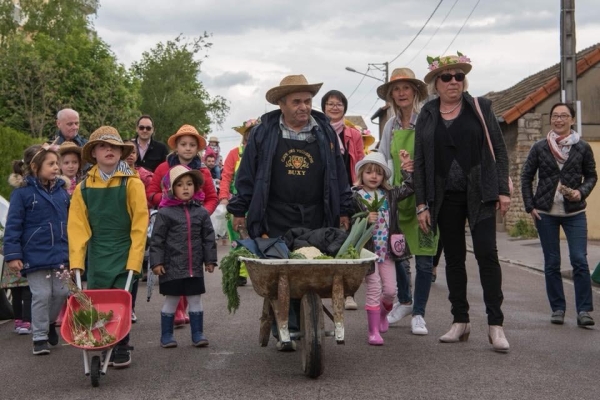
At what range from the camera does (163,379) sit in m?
6.85

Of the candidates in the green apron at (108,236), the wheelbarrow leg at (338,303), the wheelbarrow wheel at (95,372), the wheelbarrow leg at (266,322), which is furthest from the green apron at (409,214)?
the wheelbarrow wheel at (95,372)

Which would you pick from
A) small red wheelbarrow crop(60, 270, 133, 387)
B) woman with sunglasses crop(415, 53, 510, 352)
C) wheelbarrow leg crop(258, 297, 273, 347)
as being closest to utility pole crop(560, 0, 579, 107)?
woman with sunglasses crop(415, 53, 510, 352)

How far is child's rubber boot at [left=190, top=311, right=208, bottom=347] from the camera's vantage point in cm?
820

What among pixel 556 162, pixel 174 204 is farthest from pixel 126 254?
pixel 556 162

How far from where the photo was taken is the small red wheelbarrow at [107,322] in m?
6.75

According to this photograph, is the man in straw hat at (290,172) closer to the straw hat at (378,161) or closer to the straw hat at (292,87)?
the straw hat at (292,87)

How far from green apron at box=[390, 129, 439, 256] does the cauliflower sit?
6.54 ft

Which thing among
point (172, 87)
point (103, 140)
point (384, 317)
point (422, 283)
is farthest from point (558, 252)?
point (172, 87)

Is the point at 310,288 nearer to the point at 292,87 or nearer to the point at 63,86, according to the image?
the point at 292,87

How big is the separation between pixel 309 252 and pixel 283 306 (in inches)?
16.9

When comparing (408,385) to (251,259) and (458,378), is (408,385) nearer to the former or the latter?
(458,378)

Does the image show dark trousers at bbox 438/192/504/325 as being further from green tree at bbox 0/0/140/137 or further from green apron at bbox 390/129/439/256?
green tree at bbox 0/0/140/137

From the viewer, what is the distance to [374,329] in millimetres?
8203

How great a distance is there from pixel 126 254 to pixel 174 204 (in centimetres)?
92
